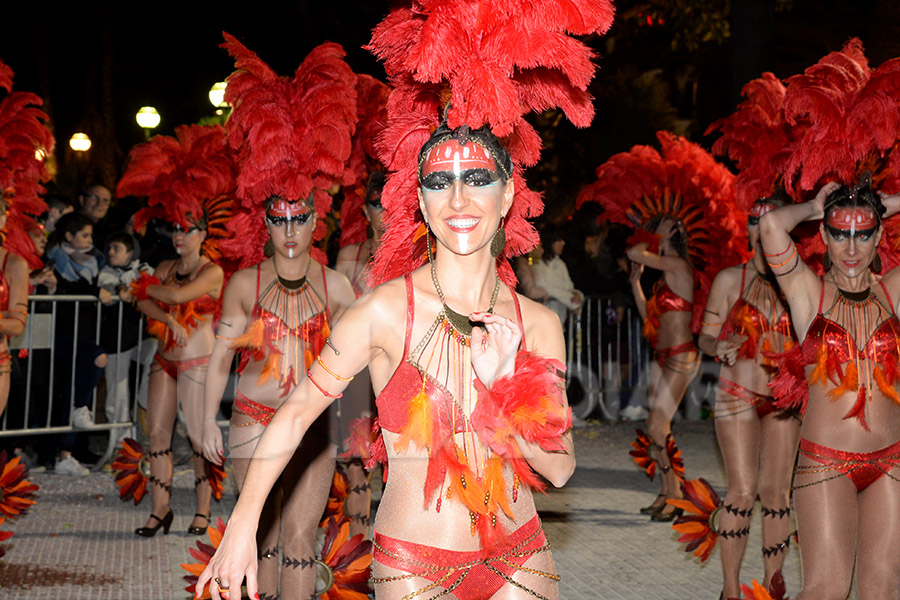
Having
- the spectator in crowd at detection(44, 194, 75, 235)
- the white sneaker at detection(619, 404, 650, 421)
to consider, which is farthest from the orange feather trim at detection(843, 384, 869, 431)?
the white sneaker at detection(619, 404, 650, 421)

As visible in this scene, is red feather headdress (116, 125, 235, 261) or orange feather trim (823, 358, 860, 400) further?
red feather headdress (116, 125, 235, 261)

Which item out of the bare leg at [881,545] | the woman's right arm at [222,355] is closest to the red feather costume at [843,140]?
the bare leg at [881,545]

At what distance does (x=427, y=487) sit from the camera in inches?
103

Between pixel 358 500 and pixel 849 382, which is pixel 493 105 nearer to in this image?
pixel 849 382

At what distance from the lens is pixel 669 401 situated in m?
7.19

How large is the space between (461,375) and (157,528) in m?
4.63

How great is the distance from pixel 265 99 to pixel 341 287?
1.04 meters

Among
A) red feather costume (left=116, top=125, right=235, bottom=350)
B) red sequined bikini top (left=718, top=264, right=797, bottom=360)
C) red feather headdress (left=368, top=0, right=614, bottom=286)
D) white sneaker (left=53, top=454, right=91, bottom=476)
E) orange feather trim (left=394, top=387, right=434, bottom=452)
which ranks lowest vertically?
white sneaker (left=53, top=454, right=91, bottom=476)

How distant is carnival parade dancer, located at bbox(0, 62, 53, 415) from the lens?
5.59m

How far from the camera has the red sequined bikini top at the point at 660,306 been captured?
7254 millimetres

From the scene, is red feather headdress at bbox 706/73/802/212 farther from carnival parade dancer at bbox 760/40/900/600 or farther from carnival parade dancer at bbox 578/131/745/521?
carnival parade dancer at bbox 578/131/745/521

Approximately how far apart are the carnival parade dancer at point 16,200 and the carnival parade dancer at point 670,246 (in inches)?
151

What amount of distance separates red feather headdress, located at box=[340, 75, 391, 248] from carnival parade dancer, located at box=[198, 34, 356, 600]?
37 cm

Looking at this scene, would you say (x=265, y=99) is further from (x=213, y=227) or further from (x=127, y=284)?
(x=127, y=284)
